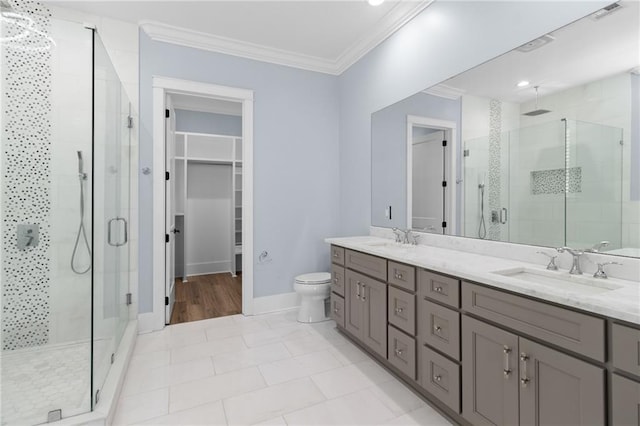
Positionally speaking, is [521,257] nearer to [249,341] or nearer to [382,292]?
[382,292]

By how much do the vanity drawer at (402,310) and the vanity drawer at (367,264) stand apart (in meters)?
0.15

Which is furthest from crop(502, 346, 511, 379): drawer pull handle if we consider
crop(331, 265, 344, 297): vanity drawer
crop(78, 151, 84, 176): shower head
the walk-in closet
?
the walk-in closet

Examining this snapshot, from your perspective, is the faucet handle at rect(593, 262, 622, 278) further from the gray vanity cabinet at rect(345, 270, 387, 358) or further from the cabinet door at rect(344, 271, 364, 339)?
the cabinet door at rect(344, 271, 364, 339)

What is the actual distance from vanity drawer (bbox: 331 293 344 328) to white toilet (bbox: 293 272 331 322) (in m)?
0.23

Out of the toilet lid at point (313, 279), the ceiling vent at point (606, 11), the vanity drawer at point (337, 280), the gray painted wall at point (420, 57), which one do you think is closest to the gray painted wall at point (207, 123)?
the gray painted wall at point (420, 57)

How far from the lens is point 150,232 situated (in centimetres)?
302

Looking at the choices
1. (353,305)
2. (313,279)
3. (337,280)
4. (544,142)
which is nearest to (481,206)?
(544,142)

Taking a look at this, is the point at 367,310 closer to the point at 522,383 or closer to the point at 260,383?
the point at 260,383

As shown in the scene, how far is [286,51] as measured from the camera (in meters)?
3.47

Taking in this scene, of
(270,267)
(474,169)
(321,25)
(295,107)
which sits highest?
(321,25)

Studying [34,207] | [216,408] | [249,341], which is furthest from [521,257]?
[34,207]

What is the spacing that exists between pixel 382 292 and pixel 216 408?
129 cm

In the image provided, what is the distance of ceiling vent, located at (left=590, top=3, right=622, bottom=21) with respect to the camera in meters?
1.45

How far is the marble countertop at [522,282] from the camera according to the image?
3.42 feet
